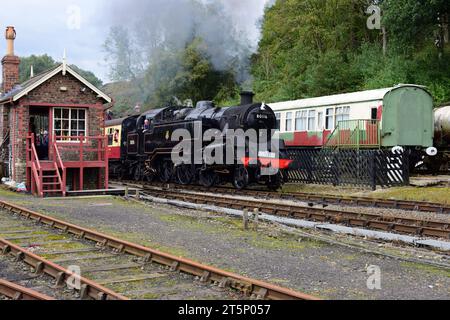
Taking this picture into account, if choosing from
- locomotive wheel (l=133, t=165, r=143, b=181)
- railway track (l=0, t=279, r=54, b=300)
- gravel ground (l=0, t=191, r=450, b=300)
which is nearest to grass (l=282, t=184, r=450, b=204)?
gravel ground (l=0, t=191, r=450, b=300)

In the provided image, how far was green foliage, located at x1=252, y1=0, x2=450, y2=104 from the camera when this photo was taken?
96.2 ft

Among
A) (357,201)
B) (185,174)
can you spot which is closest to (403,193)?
(357,201)

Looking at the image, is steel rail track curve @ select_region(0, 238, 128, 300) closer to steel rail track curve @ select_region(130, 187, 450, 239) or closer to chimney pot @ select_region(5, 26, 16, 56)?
steel rail track curve @ select_region(130, 187, 450, 239)

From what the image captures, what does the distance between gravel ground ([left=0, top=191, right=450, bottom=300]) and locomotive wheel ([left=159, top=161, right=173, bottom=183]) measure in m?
9.06

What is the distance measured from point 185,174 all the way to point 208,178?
A: 1523mm

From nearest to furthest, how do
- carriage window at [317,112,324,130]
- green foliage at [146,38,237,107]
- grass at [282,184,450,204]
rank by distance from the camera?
Answer: grass at [282,184,450,204] → carriage window at [317,112,324,130] → green foliage at [146,38,237,107]

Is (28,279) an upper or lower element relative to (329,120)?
lower

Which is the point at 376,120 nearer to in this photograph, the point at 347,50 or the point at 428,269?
the point at 428,269

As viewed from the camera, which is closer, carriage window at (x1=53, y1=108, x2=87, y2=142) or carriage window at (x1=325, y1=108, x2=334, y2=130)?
carriage window at (x1=53, y1=108, x2=87, y2=142)

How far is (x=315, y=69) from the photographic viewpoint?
34562 millimetres

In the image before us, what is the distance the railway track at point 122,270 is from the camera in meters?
6.01

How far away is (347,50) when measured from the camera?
122 ft

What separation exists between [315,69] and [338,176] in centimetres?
1552

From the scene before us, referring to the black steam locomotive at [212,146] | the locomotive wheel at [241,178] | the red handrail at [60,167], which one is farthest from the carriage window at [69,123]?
the locomotive wheel at [241,178]
